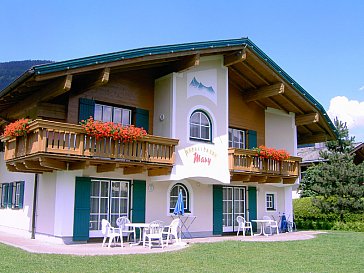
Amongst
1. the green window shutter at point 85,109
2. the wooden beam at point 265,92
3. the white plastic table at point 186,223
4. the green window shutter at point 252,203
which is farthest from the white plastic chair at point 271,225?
the green window shutter at point 85,109

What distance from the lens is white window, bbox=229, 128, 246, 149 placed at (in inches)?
682

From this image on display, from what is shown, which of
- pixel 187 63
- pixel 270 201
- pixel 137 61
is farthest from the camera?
pixel 270 201

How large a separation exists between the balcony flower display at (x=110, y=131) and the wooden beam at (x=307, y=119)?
904cm

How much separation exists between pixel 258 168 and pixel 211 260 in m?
7.03

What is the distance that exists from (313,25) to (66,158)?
7511 mm

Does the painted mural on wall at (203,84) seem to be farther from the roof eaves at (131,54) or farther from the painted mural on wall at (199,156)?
the painted mural on wall at (199,156)

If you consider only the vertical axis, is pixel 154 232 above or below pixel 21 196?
below

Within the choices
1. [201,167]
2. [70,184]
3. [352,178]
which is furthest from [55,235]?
[352,178]

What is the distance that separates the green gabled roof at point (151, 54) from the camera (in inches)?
441

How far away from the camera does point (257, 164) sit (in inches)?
634

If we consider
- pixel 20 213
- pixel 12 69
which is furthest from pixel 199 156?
pixel 12 69

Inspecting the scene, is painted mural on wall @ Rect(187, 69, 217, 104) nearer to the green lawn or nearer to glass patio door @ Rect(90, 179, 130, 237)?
glass patio door @ Rect(90, 179, 130, 237)

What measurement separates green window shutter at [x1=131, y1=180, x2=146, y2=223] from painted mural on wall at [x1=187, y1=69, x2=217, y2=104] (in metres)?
3.49

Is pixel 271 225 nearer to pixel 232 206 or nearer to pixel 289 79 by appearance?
pixel 232 206
